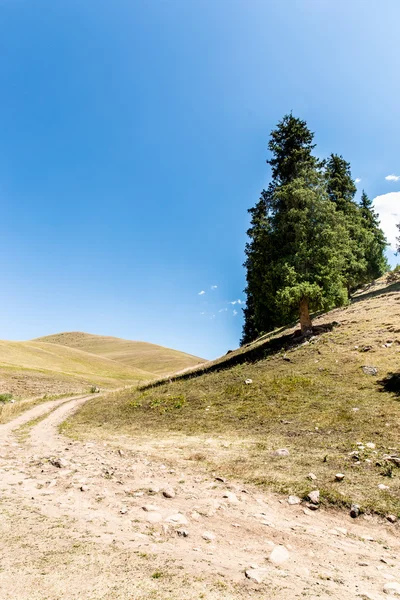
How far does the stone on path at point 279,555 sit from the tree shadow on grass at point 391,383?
A: 1139 cm

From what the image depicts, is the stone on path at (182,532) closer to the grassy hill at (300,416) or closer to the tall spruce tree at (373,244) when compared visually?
the grassy hill at (300,416)

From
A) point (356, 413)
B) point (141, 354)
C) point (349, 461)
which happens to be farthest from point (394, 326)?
point (141, 354)

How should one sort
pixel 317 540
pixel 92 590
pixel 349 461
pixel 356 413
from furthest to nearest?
pixel 356 413 < pixel 349 461 < pixel 317 540 < pixel 92 590

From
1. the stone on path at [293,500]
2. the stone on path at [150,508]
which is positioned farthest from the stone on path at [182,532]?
the stone on path at [293,500]

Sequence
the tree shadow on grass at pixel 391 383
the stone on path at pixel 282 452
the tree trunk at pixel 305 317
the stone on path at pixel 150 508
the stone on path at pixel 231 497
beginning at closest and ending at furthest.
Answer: the stone on path at pixel 150 508
the stone on path at pixel 231 497
the stone on path at pixel 282 452
the tree shadow on grass at pixel 391 383
the tree trunk at pixel 305 317

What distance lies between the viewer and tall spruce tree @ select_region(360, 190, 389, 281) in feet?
158

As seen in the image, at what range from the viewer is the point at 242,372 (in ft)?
72.1

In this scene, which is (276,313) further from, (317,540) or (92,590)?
(92,590)

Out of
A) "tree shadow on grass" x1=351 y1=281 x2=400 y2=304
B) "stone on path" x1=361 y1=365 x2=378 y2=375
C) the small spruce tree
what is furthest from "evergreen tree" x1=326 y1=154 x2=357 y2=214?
"stone on path" x1=361 y1=365 x2=378 y2=375

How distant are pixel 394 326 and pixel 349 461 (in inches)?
669

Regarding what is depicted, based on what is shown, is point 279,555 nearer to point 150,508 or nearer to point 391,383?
point 150,508

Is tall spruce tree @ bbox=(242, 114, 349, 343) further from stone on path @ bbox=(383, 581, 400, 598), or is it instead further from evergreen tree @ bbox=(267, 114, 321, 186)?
stone on path @ bbox=(383, 581, 400, 598)

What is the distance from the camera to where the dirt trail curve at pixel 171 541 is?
3671mm

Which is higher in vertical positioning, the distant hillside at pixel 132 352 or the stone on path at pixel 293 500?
the distant hillside at pixel 132 352
